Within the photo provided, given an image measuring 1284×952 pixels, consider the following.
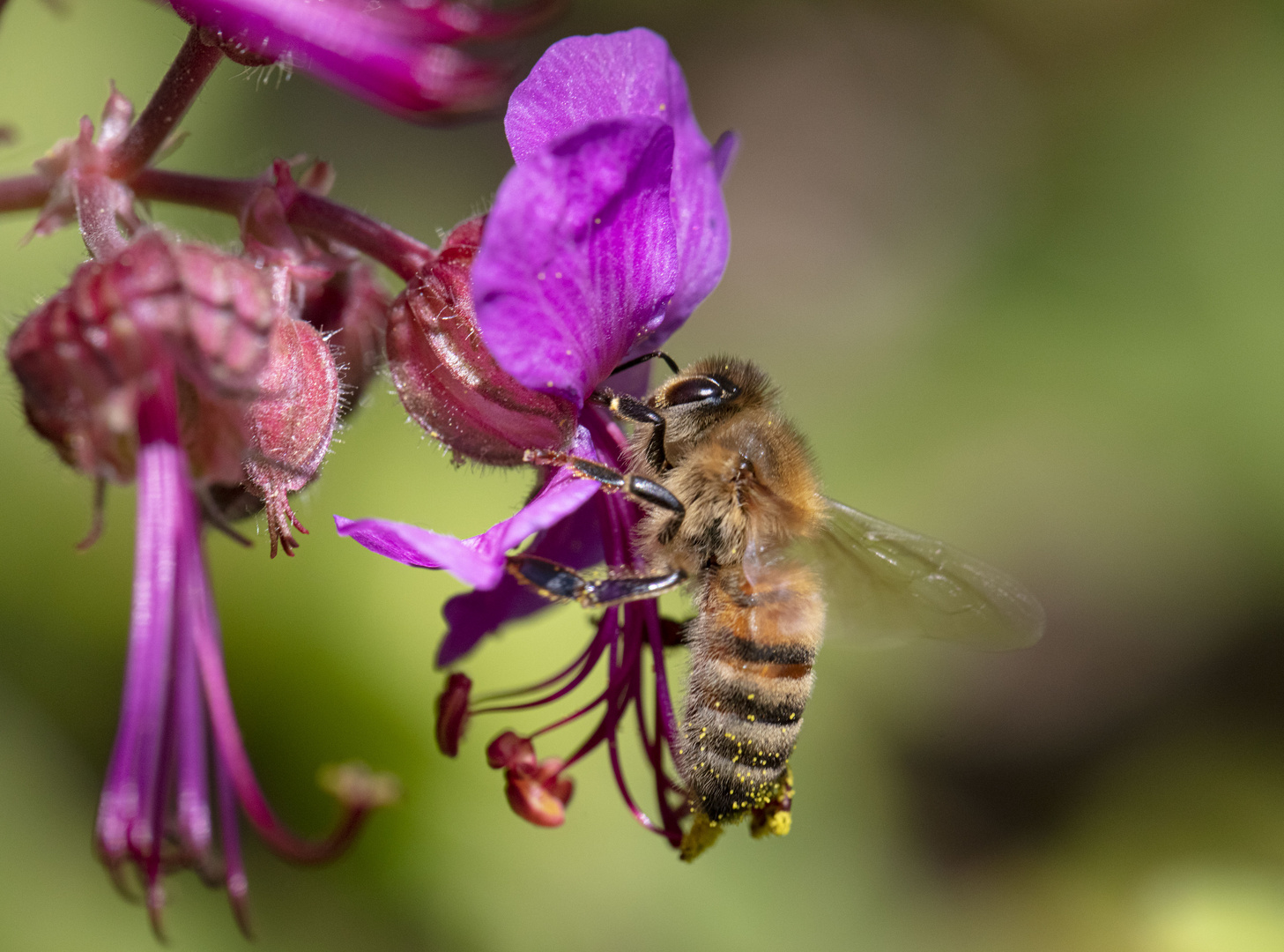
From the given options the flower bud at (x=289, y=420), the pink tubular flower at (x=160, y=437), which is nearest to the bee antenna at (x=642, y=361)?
the flower bud at (x=289, y=420)

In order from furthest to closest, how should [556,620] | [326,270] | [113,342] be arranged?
[556,620], [326,270], [113,342]

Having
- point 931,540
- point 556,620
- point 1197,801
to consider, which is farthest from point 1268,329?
point 931,540

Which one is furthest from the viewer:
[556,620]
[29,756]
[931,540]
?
[556,620]

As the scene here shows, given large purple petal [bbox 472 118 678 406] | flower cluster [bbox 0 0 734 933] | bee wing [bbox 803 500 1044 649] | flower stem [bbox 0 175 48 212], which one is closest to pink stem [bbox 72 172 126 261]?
flower cluster [bbox 0 0 734 933]

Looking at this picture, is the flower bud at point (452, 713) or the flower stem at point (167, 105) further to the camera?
the flower bud at point (452, 713)

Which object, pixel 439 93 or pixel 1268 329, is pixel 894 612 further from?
pixel 1268 329

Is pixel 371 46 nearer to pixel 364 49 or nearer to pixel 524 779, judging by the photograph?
pixel 364 49

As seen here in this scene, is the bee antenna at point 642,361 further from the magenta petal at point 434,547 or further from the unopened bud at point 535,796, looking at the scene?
the unopened bud at point 535,796
